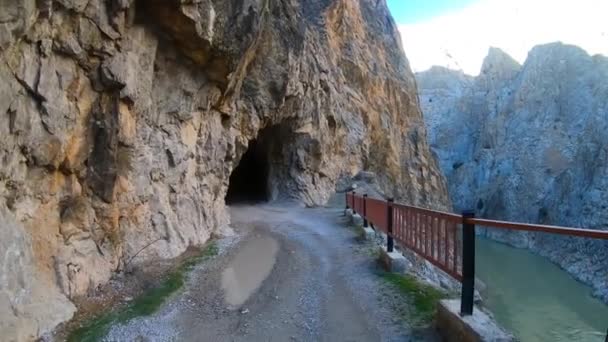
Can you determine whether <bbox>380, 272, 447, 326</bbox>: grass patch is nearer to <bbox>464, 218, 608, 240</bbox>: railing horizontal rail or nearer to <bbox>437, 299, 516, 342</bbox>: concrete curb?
<bbox>437, 299, 516, 342</bbox>: concrete curb

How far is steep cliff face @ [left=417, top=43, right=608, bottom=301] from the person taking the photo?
40312 mm

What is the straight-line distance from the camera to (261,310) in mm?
6488

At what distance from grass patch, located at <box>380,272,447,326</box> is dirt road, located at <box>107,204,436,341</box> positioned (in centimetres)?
19

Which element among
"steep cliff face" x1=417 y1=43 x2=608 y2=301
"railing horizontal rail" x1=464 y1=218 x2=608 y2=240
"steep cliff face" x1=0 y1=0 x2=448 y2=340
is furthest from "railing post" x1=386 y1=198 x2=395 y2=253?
"steep cliff face" x1=417 y1=43 x2=608 y2=301

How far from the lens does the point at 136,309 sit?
6.27 metres

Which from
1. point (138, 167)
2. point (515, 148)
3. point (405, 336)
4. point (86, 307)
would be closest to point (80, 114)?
point (138, 167)

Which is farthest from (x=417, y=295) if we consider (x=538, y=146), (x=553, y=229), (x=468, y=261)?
(x=538, y=146)

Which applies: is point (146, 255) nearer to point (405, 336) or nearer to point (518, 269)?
point (405, 336)

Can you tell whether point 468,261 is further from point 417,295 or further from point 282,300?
point 282,300

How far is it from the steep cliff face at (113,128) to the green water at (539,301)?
1349 centimetres

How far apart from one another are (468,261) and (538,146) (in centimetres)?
5928

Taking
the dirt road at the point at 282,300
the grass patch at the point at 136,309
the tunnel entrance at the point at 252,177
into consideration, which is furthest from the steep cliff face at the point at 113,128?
the tunnel entrance at the point at 252,177

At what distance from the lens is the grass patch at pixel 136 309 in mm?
5379

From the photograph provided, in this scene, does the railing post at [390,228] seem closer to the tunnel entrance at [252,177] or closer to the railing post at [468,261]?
the railing post at [468,261]
